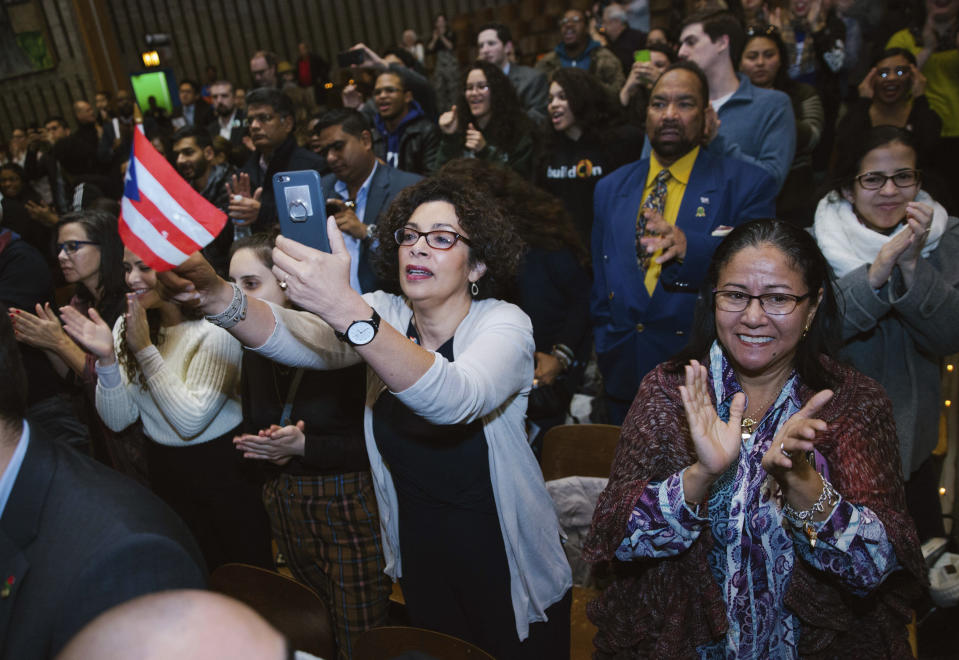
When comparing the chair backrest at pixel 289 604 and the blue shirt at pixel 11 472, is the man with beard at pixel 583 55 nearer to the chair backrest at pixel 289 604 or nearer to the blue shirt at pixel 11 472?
the chair backrest at pixel 289 604

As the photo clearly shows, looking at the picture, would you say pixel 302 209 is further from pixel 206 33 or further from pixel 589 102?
pixel 206 33

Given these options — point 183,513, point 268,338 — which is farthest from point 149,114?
point 268,338

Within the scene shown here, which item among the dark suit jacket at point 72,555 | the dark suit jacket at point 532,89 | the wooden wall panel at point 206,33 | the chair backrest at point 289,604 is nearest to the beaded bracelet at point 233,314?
the dark suit jacket at point 72,555

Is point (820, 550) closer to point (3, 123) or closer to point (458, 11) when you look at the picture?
point (458, 11)

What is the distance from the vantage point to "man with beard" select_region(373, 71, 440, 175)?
152 inches

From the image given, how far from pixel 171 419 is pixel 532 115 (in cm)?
305

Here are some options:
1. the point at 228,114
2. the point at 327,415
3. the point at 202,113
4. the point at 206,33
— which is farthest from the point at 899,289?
the point at 206,33

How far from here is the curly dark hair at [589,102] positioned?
314cm

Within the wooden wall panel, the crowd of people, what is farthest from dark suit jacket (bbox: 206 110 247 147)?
the wooden wall panel

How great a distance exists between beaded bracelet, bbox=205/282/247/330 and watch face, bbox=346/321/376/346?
1.24 ft

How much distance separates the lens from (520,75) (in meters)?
4.54

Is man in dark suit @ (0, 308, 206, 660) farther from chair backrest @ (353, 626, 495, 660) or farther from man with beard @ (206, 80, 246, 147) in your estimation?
man with beard @ (206, 80, 246, 147)

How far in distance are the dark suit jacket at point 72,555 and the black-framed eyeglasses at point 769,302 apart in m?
1.18

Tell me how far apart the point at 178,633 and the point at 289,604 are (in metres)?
1.03
